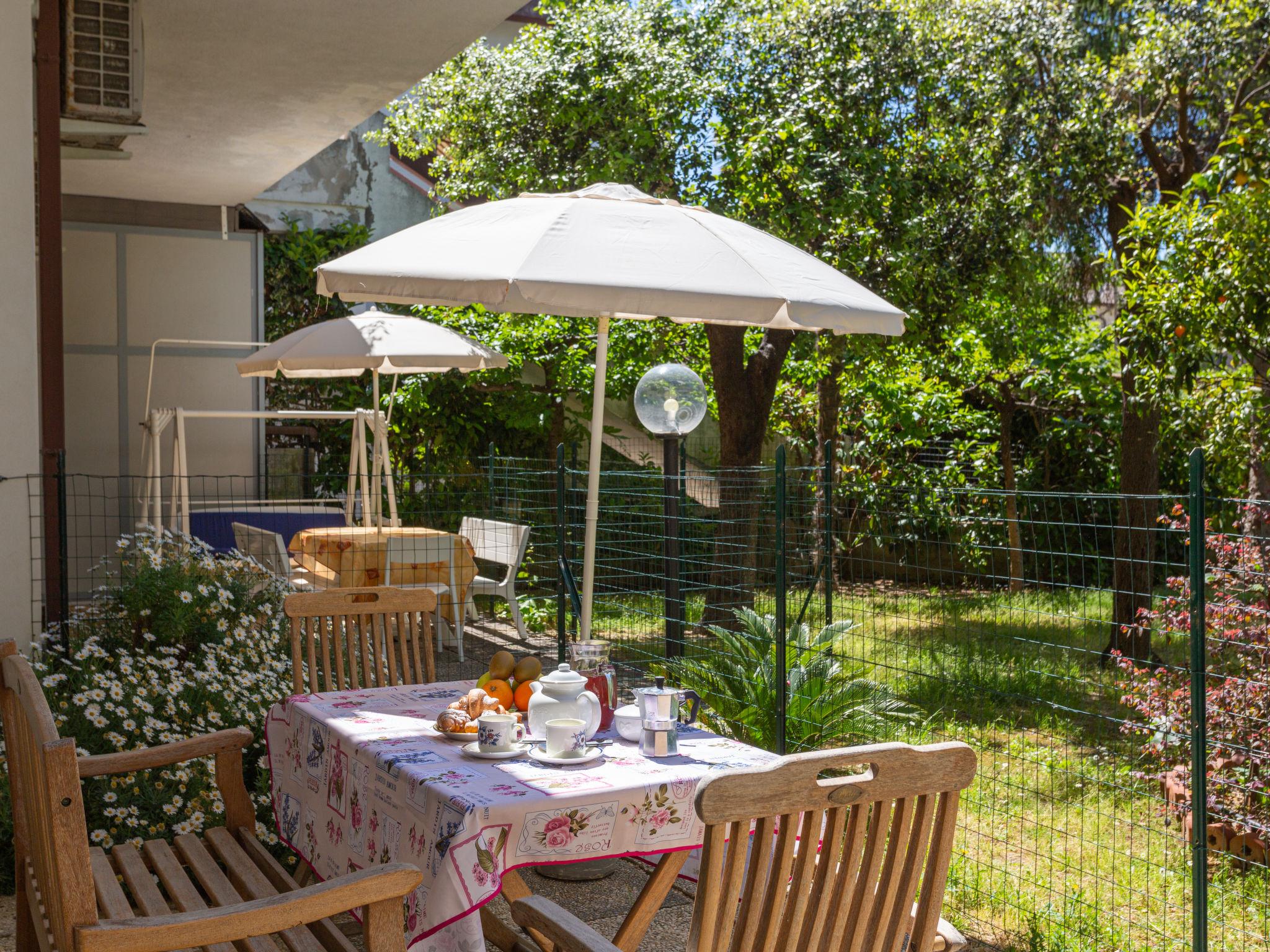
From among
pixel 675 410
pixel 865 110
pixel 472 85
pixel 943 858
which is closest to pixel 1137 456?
pixel 865 110

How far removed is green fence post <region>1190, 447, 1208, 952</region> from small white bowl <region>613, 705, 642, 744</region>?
4.90 ft

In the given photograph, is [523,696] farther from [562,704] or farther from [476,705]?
[562,704]

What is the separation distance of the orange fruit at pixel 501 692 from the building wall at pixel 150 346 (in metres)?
6.76

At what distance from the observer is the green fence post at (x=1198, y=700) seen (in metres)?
3.05

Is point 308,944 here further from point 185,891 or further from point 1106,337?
point 1106,337

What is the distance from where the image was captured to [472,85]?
9180mm

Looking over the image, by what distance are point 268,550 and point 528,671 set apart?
4024mm

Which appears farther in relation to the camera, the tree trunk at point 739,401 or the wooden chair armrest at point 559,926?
the tree trunk at point 739,401

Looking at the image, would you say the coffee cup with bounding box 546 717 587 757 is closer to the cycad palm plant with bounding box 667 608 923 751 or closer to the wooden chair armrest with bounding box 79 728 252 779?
the wooden chair armrest with bounding box 79 728 252 779

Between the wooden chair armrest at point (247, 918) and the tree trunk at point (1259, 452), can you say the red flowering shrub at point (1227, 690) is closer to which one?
the tree trunk at point (1259, 452)

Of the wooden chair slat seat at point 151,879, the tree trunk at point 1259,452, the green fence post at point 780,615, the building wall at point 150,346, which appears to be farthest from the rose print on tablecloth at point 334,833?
the building wall at point 150,346

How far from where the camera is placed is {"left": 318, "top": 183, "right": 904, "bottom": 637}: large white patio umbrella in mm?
3160

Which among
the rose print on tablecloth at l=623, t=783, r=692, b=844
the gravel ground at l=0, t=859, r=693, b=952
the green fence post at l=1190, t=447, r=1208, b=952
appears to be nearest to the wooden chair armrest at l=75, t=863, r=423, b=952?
the rose print on tablecloth at l=623, t=783, r=692, b=844

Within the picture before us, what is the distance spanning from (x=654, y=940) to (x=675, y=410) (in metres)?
3.34
